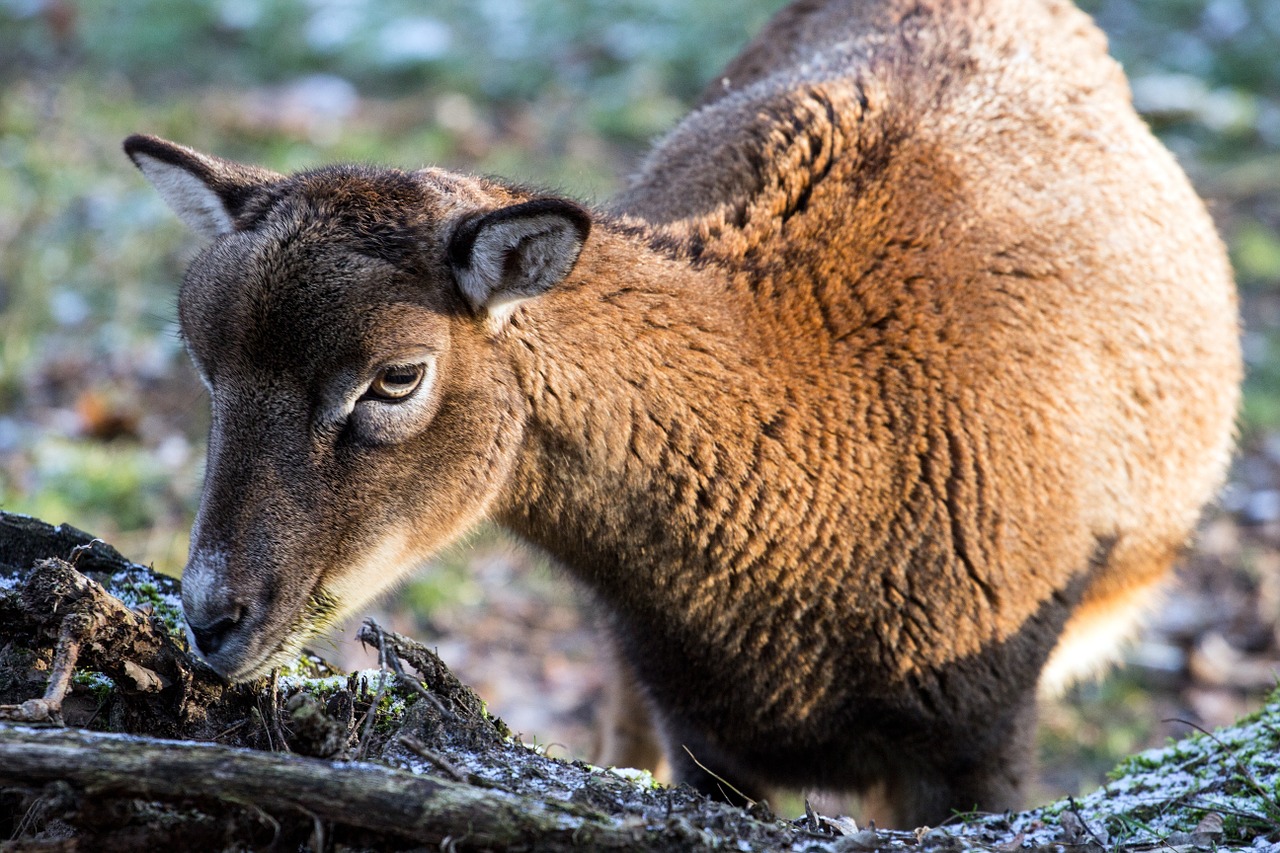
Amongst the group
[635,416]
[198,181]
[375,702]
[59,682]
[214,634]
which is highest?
[198,181]

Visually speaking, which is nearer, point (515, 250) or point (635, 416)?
point (515, 250)

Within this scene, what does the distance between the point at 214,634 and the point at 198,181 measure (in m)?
1.57

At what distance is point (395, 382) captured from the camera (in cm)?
363

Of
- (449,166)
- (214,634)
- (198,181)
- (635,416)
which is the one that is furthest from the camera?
(449,166)

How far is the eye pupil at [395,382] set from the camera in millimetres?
3605

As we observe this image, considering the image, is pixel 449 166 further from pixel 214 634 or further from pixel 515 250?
pixel 214 634

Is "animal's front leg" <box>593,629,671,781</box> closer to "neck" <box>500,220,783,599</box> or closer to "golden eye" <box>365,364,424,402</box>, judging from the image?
"neck" <box>500,220,783,599</box>

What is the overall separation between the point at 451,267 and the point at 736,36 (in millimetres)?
10415

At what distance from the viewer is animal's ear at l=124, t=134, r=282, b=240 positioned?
404 centimetres

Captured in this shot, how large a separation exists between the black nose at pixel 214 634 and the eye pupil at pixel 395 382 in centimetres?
74

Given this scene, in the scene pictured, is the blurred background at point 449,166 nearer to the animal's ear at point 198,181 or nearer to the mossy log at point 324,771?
the mossy log at point 324,771

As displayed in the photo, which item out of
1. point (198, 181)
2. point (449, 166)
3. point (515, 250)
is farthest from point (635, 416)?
point (449, 166)

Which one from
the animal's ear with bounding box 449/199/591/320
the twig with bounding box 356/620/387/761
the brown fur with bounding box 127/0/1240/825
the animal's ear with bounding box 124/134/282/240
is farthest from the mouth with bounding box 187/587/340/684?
the animal's ear with bounding box 124/134/282/240

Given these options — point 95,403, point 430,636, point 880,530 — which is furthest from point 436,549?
point 95,403
